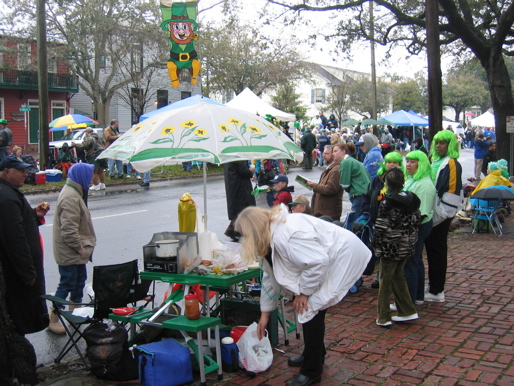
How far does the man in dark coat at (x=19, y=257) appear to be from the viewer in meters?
4.61

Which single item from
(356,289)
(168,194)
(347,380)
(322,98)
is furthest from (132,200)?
(322,98)

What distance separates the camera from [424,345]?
5207mm

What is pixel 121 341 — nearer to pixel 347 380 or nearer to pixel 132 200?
pixel 347 380

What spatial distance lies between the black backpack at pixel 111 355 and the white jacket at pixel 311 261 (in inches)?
49.0

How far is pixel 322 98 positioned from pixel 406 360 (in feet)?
205

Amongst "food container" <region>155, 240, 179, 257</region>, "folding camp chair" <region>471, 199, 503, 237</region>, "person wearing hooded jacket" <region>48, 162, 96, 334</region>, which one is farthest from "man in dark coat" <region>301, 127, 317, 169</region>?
"food container" <region>155, 240, 179, 257</region>

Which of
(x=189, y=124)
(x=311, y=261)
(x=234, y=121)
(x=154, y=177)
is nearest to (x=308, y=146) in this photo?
(x=154, y=177)

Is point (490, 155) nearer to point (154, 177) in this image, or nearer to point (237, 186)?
point (154, 177)

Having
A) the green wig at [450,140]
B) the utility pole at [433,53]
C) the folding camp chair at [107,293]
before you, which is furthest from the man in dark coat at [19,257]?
the utility pole at [433,53]

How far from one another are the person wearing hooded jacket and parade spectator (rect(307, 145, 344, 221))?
2.95 m

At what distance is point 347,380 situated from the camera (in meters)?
4.49

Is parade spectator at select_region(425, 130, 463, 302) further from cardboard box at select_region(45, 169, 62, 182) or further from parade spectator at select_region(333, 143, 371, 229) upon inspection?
cardboard box at select_region(45, 169, 62, 182)

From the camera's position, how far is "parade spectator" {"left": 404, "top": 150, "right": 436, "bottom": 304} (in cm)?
598

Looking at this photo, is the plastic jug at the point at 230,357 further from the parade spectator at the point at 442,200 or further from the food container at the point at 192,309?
the parade spectator at the point at 442,200
